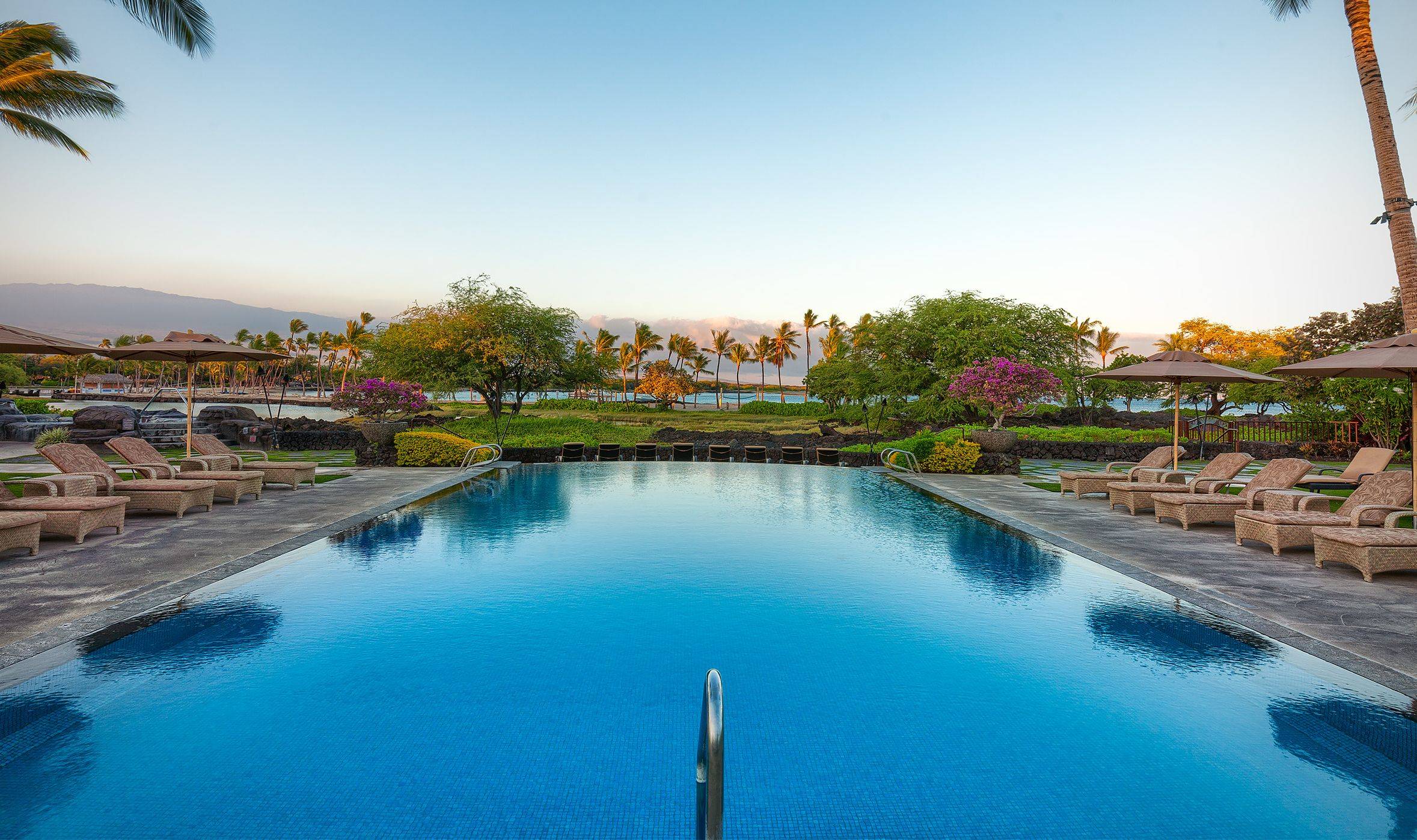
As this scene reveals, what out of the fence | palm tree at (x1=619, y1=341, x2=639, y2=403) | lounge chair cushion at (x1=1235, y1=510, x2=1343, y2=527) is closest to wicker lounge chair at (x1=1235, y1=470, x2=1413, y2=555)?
lounge chair cushion at (x1=1235, y1=510, x2=1343, y2=527)

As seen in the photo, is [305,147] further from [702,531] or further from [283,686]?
[283,686]

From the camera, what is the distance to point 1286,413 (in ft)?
72.3

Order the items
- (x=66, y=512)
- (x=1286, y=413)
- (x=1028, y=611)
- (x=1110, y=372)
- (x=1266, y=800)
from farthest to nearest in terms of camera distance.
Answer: (x=1286, y=413)
(x=1110, y=372)
(x=66, y=512)
(x=1028, y=611)
(x=1266, y=800)

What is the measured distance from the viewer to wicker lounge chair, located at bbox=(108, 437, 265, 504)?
10.2 meters

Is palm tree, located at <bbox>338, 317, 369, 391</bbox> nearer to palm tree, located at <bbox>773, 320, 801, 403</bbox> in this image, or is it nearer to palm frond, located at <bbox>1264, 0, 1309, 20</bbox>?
palm tree, located at <bbox>773, 320, 801, 403</bbox>

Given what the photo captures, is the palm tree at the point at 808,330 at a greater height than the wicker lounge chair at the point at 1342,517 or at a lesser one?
greater

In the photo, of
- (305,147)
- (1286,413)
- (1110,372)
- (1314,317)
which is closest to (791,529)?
(1110,372)

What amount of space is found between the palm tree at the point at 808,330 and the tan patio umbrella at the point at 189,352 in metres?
64.7

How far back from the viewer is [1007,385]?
16.8 m

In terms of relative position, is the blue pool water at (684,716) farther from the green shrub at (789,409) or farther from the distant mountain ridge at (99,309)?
the distant mountain ridge at (99,309)

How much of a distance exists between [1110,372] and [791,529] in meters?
6.90

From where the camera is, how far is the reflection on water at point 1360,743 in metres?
3.12

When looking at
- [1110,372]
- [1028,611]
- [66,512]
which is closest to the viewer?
[1028,611]

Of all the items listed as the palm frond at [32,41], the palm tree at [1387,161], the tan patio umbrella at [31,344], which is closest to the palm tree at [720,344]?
the palm frond at [32,41]
